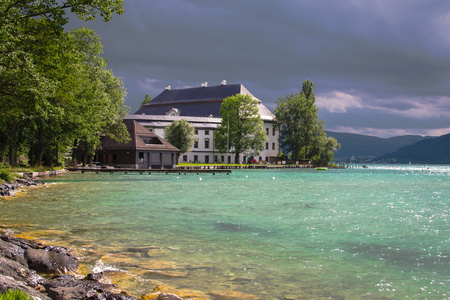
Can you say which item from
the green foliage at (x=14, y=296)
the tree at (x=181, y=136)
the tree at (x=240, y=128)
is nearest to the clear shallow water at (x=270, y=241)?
the green foliage at (x=14, y=296)

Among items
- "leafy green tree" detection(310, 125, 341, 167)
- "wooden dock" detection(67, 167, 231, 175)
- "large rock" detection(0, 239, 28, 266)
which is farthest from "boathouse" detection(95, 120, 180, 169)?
"large rock" detection(0, 239, 28, 266)

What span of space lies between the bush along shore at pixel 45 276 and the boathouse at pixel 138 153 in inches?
2452

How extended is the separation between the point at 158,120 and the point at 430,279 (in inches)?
3707

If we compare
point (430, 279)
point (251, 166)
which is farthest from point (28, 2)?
point (251, 166)

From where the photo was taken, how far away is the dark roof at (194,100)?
389 ft

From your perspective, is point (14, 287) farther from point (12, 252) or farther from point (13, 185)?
point (13, 185)

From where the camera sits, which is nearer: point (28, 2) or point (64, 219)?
point (64, 219)

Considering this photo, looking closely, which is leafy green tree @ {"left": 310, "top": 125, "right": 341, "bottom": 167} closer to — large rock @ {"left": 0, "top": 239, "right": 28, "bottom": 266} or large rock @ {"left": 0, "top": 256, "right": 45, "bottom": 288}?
large rock @ {"left": 0, "top": 239, "right": 28, "bottom": 266}

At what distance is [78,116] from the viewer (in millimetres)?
42438

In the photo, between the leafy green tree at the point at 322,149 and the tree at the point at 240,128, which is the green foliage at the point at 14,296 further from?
the leafy green tree at the point at 322,149

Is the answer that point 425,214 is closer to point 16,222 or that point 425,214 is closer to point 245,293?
point 245,293

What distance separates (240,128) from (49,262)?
88.6 meters

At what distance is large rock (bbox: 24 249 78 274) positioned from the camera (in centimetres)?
907

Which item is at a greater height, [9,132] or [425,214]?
[9,132]
